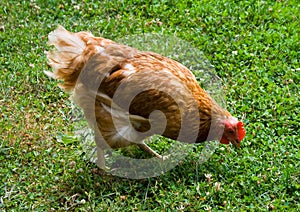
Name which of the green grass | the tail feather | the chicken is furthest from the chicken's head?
the tail feather

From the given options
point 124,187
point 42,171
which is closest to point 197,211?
point 124,187

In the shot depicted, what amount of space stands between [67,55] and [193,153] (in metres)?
1.63

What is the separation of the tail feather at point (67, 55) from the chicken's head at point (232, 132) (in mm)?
1512

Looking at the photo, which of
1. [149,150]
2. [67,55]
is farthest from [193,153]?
[67,55]

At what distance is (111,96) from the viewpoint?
5082 mm

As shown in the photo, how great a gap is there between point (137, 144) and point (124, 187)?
1.63 feet

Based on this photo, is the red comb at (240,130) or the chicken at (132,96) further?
the red comb at (240,130)

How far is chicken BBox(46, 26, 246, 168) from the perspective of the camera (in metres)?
5.04

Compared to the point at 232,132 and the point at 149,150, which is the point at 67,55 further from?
the point at 232,132

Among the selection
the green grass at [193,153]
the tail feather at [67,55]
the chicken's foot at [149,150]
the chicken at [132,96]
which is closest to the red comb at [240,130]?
the chicken at [132,96]

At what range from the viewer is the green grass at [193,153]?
519 cm

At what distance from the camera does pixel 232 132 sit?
529cm

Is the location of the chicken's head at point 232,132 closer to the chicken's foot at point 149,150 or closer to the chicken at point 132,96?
the chicken at point 132,96

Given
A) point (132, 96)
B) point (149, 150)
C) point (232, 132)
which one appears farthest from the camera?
point (149, 150)
